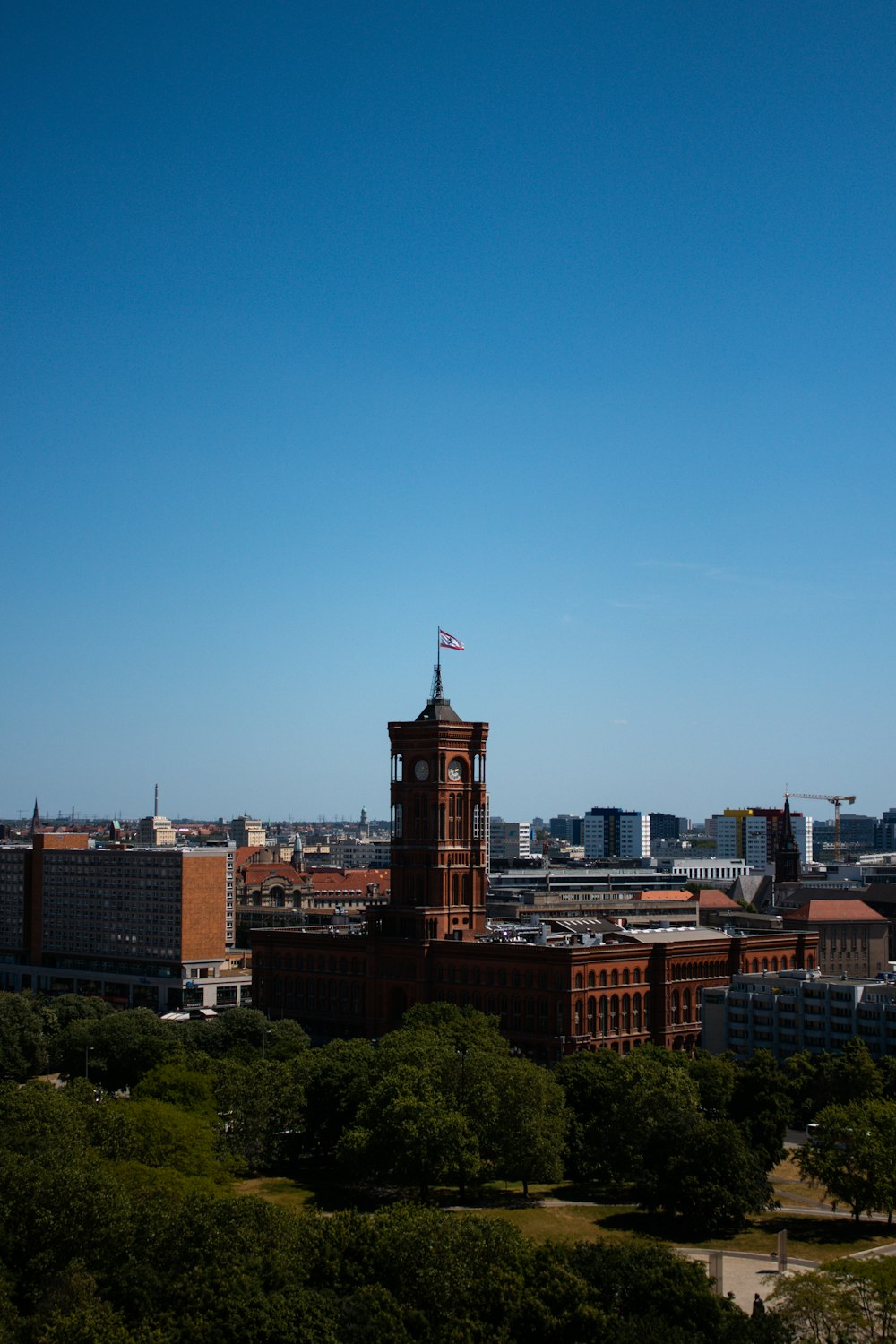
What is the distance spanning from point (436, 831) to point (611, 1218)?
71021 mm

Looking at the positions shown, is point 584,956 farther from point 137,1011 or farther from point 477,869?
point 137,1011

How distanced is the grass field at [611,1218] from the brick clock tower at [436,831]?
5580 cm

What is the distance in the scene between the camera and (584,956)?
158 m

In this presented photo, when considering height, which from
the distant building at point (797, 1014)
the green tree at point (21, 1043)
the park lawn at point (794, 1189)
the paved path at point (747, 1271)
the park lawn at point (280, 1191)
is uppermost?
the distant building at point (797, 1014)

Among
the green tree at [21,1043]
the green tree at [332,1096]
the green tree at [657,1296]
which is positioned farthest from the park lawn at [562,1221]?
the green tree at [21,1043]

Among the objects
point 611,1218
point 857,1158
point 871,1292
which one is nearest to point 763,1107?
point 857,1158

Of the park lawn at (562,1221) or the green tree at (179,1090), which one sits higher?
the green tree at (179,1090)

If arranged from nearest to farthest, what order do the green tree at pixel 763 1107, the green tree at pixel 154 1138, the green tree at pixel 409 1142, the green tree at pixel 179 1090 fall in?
1. the green tree at pixel 154 1138
2. the green tree at pixel 409 1142
3. the green tree at pixel 763 1107
4. the green tree at pixel 179 1090

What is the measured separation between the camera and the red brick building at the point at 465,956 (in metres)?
159

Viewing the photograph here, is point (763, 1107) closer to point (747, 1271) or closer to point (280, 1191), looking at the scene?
point (747, 1271)

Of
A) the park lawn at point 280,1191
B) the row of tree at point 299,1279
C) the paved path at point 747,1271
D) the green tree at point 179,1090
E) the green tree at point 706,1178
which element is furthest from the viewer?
the green tree at point 179,1090

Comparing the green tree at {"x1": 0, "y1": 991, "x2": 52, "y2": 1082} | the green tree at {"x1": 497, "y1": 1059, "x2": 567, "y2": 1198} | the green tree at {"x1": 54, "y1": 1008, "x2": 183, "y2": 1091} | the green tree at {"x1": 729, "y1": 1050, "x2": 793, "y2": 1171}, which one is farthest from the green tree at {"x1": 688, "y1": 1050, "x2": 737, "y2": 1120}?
the green tree at {"x1": 0, "y1": 991, "x2": 52, "y2": 1082}

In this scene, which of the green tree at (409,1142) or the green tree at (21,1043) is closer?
the green tree at (409,1142)

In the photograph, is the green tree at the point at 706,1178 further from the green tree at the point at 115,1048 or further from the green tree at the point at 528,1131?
the green tree at the point at 115,1048
